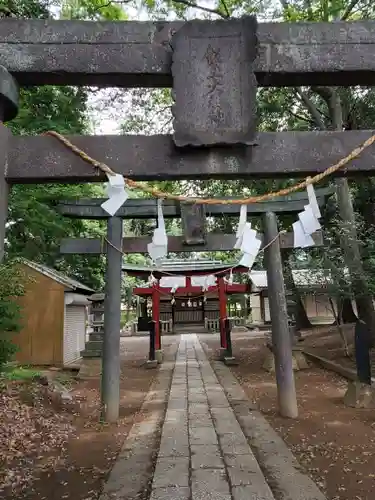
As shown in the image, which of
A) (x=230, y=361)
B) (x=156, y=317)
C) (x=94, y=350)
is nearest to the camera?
(x=94, y=350)

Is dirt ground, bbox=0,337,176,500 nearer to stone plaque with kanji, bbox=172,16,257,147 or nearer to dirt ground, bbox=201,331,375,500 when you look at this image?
dirt ground, bbox=201,331,375,500

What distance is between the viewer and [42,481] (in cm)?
466

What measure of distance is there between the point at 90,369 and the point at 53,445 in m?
6.83

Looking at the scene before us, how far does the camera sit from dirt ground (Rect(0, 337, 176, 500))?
4.48 meters

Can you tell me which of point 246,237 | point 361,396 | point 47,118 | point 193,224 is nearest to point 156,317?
point 193,224

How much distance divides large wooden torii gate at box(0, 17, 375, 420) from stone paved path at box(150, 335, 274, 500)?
9.35 ft

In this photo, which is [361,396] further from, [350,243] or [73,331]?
[73,331]

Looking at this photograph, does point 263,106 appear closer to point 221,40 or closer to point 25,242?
point 25,242

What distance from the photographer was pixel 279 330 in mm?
7582

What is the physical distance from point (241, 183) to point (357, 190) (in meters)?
4.34

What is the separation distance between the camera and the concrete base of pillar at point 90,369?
12.3 m

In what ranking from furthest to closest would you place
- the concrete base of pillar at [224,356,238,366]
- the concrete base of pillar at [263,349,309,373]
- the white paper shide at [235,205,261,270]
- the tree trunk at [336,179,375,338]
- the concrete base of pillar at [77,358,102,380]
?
1. the concrete base of pillar at [224,356,238,366]
2. the concrete base of pillar at [263,349,309,373]
3. the concrete base of pillar at [77,358,102,380]
4. the tree trunk at [336,179,375,338]
5. the white paper shide at [235,205,261,270]

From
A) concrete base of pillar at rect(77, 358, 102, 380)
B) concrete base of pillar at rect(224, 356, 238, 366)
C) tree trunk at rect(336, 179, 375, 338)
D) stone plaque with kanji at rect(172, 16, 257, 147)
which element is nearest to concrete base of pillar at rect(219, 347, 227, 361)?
concrete base of pillar at rect(224, 356, 238, 366)

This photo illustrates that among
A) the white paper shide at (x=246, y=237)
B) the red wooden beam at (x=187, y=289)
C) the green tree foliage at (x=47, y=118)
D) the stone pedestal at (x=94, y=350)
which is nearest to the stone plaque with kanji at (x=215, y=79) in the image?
the white paper shide at (x=246, y=237)
